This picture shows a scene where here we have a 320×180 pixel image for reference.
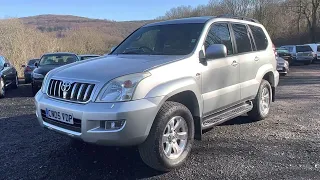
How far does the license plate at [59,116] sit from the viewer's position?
12.9 feet

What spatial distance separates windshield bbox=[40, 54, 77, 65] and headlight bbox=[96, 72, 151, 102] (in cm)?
932

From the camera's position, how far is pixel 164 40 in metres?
5.20

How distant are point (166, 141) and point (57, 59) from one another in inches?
382

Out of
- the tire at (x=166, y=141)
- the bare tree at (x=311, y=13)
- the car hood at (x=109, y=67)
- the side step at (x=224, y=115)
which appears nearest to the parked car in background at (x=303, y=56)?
the bare tree at (x=311, y=13)

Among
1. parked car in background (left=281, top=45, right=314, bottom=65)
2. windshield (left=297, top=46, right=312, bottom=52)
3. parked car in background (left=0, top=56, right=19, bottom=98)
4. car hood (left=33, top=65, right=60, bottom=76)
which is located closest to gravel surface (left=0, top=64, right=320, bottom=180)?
parked car in background (left=0, top=56, right=19, bottom=98)

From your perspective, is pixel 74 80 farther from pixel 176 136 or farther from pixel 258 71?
pixel 258 71

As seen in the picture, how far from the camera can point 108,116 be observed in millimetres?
3682

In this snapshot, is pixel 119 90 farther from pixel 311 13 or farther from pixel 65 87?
pixel 311 13

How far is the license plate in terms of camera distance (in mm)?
3934

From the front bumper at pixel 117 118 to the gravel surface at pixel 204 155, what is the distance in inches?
20.4

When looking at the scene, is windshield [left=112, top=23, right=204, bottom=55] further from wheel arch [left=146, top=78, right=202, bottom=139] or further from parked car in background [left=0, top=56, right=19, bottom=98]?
parked car in background [left=0, top=56, right=19, bottom=98]

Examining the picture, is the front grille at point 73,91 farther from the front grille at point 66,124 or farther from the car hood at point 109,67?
the front grille at point 66,124

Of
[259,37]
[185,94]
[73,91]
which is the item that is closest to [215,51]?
[185,94]

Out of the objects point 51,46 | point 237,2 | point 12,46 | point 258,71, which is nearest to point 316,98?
point 258,71
